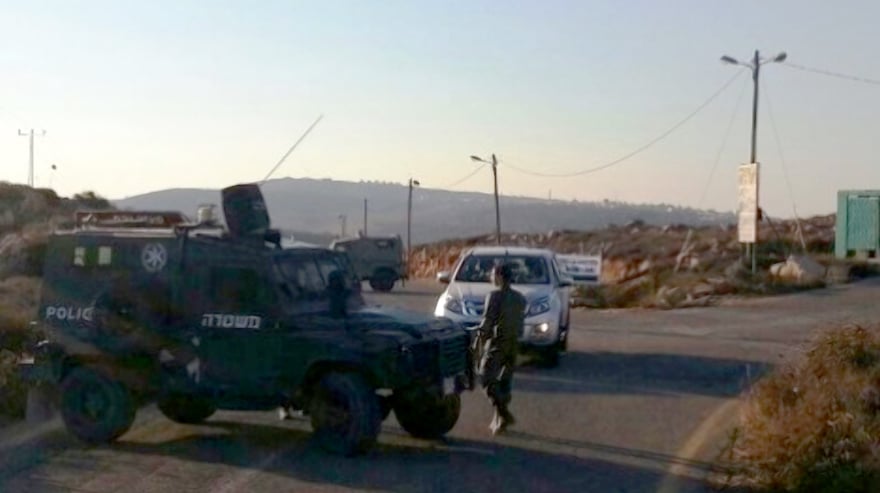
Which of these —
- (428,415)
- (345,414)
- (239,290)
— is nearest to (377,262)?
(428,415)

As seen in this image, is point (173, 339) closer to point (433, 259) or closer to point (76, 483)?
point (76, 483)

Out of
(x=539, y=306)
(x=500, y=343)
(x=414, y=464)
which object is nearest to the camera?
(x=414, y=464)

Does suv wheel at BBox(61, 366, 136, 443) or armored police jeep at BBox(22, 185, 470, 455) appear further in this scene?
suv wheel at BBox(61, 366, 136, 443)

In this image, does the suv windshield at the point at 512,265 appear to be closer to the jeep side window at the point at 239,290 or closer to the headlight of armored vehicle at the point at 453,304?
the headlight of armored vehicle at the point at 453,304

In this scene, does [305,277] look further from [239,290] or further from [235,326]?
[235,326]

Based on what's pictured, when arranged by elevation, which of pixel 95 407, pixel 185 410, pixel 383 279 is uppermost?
pixel 95 407

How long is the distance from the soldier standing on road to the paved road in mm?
370

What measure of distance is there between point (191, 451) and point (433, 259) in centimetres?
6204

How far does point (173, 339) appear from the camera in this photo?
44.2 feet

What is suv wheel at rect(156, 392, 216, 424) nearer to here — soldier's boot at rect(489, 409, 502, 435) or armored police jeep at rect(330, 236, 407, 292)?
soldier's boot at rect(489, 409, 502, 435)

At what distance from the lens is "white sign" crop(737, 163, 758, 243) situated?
44.5 metres

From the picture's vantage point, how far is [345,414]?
1270 cm

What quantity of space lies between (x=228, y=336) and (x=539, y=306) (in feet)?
26.9

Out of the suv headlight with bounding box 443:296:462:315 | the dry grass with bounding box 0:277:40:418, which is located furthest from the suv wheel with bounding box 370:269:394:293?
the suv headlight with bounding box 443:296:462:315
